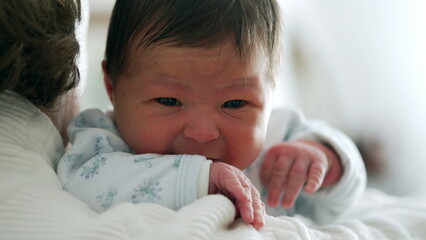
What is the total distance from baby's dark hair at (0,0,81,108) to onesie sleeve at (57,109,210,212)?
0.36 ft

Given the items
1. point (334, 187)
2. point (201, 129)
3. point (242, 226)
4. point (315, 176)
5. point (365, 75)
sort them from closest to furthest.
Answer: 1. point (242, 226)
2. point (201, 129)
3. point (315, 176)
4. point (334, 187)
5. point (365, 75)

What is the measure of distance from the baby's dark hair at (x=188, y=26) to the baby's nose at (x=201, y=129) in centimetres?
13

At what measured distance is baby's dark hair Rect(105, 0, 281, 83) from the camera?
862 millimetres

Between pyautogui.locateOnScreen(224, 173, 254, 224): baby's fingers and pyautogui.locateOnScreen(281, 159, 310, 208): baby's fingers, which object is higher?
pyautogui.locateOnScreen(224, 173, 254, 224): baby's fingers

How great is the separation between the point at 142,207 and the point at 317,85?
1.95 m

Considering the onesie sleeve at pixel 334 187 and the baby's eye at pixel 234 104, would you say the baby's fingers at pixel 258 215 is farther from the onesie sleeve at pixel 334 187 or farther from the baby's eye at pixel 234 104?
the onesie sleeve at pixel 334 187

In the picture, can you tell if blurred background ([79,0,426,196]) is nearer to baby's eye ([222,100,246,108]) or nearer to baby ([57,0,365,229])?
baby ([57,0,365,229])

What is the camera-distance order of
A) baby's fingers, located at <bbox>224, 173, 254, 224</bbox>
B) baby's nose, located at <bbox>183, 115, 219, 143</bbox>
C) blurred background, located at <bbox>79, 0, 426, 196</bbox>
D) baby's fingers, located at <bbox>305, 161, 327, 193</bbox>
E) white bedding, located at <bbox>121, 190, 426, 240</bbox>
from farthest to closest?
blurred background, located at <bbox>79, 0, 426, 196</bbox> → baby's fingers, located at <bbox>305, 161, 327, 193</bbox> → baby's nose, located at <bbox>183, 115, 219, 143</bbox> → baby's fingers, located at <bbox>224, 173, 254, 224</bbox> → white bedding, located at <bbox>121, 190, 426, 240</bbox>

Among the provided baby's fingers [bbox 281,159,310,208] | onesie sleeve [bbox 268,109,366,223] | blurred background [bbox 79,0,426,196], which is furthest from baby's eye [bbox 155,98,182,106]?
blurred background [bbox 79,0,426,196]

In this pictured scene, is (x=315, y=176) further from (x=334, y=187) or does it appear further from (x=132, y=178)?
(x=132, y=178)

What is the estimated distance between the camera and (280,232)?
26.2 inches

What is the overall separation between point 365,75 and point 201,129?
1453 mm

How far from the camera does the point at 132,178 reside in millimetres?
702

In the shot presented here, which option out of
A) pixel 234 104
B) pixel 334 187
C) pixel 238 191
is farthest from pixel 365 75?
pixel 238 191
